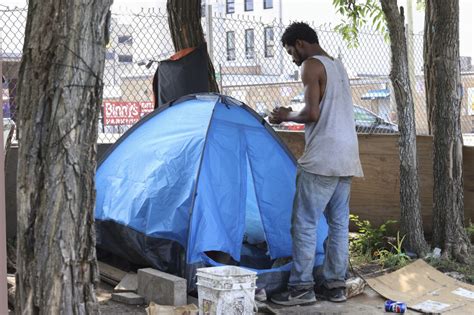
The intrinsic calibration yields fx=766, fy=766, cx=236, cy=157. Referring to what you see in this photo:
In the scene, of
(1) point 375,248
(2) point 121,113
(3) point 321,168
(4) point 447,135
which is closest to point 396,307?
(3) point 321,168

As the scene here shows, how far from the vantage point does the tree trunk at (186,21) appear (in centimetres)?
674

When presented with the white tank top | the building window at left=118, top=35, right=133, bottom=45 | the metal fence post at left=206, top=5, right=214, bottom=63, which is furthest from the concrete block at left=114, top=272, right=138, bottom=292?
the building window at left=118, top=35, right=133, bottom=45

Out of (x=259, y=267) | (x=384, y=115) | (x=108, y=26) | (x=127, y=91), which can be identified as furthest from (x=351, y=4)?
(x=384, y=115)

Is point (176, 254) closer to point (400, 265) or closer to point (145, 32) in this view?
point (400, 265)

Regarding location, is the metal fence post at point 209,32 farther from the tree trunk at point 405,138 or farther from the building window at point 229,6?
the building window at point 229,6

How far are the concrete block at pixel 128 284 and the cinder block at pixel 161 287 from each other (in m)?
0.11

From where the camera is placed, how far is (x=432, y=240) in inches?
266

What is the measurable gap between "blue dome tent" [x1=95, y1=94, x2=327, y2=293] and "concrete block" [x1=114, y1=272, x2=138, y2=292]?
0.51 feet

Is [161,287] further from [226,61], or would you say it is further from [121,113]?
[226,61]

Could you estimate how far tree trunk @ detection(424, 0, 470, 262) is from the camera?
655cm

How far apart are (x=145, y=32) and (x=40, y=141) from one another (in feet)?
17.3

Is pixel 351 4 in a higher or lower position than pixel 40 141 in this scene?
higher

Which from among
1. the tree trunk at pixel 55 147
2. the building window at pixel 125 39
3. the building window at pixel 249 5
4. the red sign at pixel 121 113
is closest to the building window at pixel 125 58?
the building window at pixel 125 39

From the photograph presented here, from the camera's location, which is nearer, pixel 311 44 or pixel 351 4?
pixel 311 44
